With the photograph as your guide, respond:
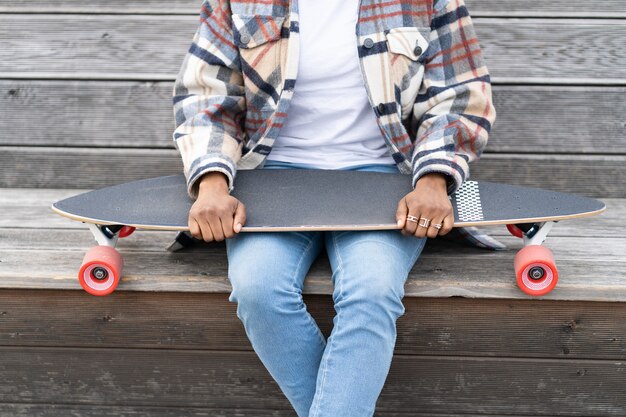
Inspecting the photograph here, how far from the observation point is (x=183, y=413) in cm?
176

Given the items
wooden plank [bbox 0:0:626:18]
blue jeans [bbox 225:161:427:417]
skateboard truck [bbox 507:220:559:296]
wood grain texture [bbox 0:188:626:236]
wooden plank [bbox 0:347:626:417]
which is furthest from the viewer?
wooden plank [bbox 0:0:626:18]

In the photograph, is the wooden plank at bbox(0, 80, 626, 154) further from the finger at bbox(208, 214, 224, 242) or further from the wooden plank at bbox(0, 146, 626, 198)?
the finger at bbox(208, 214, 224, 242)

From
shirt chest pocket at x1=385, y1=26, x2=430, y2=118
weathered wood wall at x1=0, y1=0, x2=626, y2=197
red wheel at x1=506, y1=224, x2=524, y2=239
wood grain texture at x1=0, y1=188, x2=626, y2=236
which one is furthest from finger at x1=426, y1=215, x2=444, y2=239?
weathered wood wall at x1=0, y1=0, x2=626, y2=197

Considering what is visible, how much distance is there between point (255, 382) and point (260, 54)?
76 centimetres

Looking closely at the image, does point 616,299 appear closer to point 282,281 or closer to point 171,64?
point 282,281

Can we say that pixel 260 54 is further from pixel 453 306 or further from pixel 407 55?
pixel 453 306

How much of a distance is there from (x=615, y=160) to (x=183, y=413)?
1430 millimetres

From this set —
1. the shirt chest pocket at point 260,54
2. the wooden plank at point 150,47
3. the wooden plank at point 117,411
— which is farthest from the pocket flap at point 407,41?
the wooden plank at point 117,411

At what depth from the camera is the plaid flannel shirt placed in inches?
66.2

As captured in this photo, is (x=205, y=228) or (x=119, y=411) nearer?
(x=205, y=228)

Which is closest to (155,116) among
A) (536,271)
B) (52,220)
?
(52,220)

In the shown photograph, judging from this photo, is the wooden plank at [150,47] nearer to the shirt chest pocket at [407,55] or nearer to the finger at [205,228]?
the shirt chest pocket at [407,55]

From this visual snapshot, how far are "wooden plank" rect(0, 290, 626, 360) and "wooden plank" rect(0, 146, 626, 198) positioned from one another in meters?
0.71

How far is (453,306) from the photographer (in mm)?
1604
